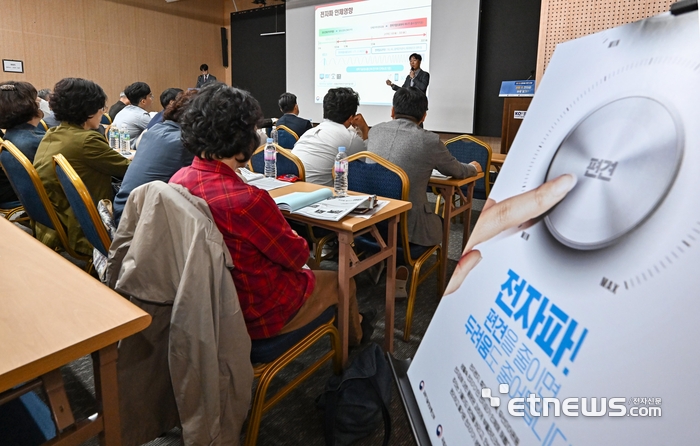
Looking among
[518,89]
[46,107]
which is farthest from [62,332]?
[46,107]

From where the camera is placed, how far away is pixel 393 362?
120cm

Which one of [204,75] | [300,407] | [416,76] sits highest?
[204,75]

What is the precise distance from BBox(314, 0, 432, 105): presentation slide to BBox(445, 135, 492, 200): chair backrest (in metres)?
3.09

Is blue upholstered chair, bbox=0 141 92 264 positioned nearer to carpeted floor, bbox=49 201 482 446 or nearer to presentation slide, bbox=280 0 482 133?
carpeted floor, bbox=49 201 482 446

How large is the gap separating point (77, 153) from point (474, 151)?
2.61 meters

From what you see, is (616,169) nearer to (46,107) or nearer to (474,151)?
(474,151)

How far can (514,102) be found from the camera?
5.21 meters

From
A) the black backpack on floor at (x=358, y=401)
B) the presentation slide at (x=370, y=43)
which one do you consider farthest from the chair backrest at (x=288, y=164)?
the presentation slide at (x=370, y=43)

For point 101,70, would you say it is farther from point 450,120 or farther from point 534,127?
point 534,127

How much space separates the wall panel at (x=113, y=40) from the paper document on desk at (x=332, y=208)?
26.7 ft

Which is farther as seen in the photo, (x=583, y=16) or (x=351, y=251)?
(x=351, y=251)

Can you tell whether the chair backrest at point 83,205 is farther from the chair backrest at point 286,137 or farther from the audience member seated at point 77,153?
the chair backrest at point 286,137

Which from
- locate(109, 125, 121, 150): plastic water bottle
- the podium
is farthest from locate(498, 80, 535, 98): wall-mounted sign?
locate(109, 125, 121, 150): plastic water bottle

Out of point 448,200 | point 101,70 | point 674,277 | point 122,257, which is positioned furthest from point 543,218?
point 101,70
